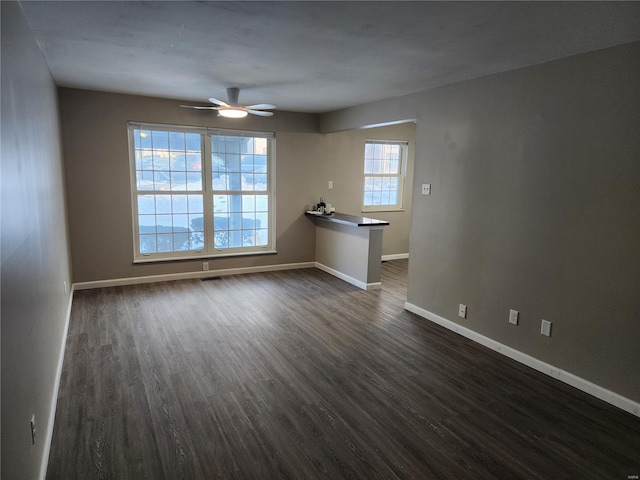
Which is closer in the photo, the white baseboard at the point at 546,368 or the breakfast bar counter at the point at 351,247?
the white baseboard at the point at 546,368

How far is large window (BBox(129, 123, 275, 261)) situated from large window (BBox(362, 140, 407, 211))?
1.74 m

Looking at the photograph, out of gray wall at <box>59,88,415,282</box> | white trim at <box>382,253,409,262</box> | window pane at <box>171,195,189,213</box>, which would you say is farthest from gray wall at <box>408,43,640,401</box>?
window pane at <box>171,195,189,213</box>

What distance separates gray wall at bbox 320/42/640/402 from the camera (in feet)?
8.77

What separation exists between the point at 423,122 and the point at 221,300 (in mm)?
3005

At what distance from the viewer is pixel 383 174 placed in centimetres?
711

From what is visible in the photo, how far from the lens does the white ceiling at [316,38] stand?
2182 millimetres

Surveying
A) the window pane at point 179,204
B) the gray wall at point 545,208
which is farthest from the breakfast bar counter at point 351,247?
the window pane at point 179,204

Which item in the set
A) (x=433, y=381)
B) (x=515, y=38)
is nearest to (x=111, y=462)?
(x=433, y=381)

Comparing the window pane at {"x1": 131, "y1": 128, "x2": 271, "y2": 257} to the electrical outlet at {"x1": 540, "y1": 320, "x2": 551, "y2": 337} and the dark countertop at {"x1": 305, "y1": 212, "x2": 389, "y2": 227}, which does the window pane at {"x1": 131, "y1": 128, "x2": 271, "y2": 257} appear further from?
the electrical outlet at {"x1": 540, "y1": 320, "x2": 551, "y2": 337}

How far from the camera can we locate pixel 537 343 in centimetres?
325

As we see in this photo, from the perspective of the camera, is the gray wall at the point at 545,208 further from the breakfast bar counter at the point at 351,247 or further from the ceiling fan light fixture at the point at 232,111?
the ceiling fan light fixture at the point at 232,111

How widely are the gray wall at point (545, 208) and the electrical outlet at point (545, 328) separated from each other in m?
0.03

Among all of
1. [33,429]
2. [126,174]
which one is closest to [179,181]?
[126,174]

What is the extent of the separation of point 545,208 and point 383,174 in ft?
13.6
